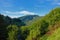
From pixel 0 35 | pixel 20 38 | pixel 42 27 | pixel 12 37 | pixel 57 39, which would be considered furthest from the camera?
pixel 20 38

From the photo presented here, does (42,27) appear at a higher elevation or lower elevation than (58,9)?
lower

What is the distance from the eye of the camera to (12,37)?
126 metres

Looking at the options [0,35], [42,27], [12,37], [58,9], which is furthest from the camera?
[12,37]

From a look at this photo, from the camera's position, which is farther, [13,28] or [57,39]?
[13,28]

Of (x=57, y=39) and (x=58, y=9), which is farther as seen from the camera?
(x=58, y=9)

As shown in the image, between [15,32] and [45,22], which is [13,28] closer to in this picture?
[15,32]

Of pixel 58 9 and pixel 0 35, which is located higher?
pixel 58 9

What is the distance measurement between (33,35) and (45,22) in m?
9.48

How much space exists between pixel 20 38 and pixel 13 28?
11183 mm

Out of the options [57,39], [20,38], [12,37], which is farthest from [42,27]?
[20,38]

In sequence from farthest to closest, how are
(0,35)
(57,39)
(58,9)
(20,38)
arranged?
(20,38) < (58,9) < (0,35) < (57,39)

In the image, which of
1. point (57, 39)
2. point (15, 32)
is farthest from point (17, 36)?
point (57, 39)

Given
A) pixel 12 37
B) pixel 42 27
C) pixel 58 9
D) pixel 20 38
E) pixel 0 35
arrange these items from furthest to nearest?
pixel 20 38 → pixel 12 37 → pixel 58 9 → pixel 42 27 → pixel 0 35

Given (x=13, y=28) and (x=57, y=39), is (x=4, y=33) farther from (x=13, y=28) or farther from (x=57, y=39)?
(x=13, y=28)
